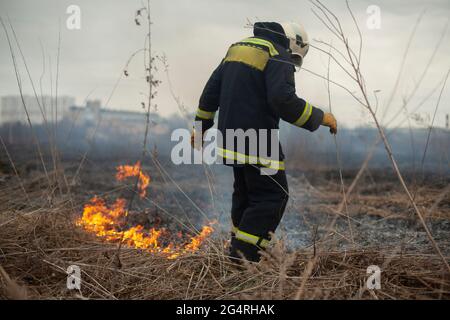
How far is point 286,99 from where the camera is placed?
3.09 m

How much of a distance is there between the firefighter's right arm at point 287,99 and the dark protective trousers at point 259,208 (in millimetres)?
444

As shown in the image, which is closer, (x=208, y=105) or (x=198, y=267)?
(x=198, y=267)

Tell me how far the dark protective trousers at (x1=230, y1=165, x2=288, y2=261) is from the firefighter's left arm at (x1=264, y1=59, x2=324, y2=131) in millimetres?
443

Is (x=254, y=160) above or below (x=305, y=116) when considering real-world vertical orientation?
below

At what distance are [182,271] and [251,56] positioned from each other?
1.68 m

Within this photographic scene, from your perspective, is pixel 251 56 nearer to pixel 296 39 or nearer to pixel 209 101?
pixel 296 39

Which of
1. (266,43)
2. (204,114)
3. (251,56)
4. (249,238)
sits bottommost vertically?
(249,238)

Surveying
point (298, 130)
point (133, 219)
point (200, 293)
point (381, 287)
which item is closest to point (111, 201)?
point (133, 219)

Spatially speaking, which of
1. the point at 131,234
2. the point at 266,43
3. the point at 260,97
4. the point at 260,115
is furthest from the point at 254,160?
the point at 131,234

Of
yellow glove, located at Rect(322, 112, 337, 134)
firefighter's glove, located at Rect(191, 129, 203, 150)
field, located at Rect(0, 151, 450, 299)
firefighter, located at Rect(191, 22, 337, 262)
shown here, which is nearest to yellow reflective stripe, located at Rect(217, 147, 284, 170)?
firefighter, located at Rect(191, 22, 337, 262)

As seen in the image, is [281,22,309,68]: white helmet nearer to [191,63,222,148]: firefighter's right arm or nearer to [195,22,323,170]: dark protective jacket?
[195,22,323,170]: dark protective jacket
